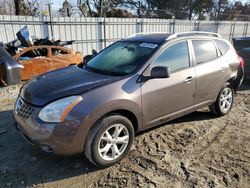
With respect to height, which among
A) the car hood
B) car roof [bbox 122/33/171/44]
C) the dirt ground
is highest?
car roof [bbox 122/33/171/44]

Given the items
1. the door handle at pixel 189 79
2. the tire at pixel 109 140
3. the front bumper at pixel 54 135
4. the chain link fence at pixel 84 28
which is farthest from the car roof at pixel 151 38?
the chain link fence at pixel 84 28

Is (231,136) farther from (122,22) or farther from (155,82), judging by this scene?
(122,22)

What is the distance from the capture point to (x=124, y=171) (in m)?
3.28

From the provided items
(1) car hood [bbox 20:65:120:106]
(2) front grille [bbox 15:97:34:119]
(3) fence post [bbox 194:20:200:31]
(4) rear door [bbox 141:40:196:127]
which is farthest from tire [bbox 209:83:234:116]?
(3) fence post [bbox 194:20:200:31]

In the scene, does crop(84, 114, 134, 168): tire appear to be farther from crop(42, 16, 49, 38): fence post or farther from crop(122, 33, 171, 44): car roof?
crop(42, 16, 49, 38): fence post

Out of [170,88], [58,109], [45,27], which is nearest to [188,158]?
[170,88]

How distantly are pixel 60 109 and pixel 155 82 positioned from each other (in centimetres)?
140

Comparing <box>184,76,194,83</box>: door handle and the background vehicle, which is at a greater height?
<box>184,76,194,83</box>: door handle

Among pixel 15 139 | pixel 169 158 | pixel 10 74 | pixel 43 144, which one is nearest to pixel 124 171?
pixel 169 158

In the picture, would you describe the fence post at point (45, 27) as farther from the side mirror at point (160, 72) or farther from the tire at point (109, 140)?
the tire at point (109, 140)

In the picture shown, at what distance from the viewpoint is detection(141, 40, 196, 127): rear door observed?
3581mm

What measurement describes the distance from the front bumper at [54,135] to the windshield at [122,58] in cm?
109

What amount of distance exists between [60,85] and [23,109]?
55cm

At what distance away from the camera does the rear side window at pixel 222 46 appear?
4.81 m
